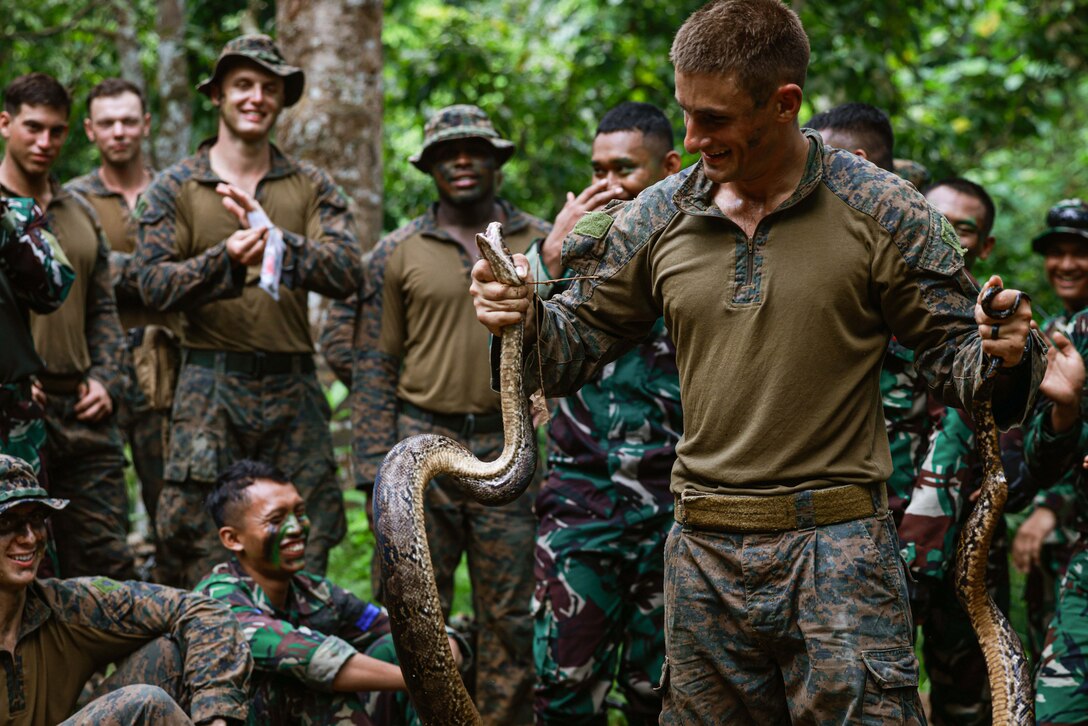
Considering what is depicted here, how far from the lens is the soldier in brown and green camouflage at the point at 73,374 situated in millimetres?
6594

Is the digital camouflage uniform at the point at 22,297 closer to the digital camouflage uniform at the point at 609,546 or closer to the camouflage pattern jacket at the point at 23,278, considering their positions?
the camouflage pattern jacket at the point at 23,278

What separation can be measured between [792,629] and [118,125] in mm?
6308

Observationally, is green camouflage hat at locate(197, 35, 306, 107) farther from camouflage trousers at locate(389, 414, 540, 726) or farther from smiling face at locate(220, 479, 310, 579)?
smiling face at locate(220, 479, 310, 579)

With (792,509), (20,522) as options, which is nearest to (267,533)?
(20,522)

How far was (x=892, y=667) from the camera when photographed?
3.47 meters

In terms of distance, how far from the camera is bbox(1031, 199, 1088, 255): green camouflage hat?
657cm

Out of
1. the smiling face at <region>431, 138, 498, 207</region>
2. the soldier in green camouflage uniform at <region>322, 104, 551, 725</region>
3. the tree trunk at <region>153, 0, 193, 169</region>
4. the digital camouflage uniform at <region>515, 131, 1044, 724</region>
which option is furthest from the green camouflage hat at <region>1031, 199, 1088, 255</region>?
the tree trunk at <region>153, 0, 193, 169</region>

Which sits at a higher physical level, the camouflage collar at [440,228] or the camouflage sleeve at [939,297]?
the camouflage collar at [440,228]

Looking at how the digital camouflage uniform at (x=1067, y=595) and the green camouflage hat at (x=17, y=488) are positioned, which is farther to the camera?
the digital camouflage uniform at (x=1067, y=595)

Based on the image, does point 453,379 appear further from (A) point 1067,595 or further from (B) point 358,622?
(A) point 1067,595

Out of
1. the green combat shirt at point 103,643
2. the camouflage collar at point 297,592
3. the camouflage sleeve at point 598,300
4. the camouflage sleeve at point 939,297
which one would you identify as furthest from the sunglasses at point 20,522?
the camouflage sleeve at point 939,297

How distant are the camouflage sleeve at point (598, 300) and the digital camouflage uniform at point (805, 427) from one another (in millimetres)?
165

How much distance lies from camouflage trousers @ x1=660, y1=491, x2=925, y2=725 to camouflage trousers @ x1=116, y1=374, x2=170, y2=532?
501 centimetres

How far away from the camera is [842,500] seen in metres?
3.59
